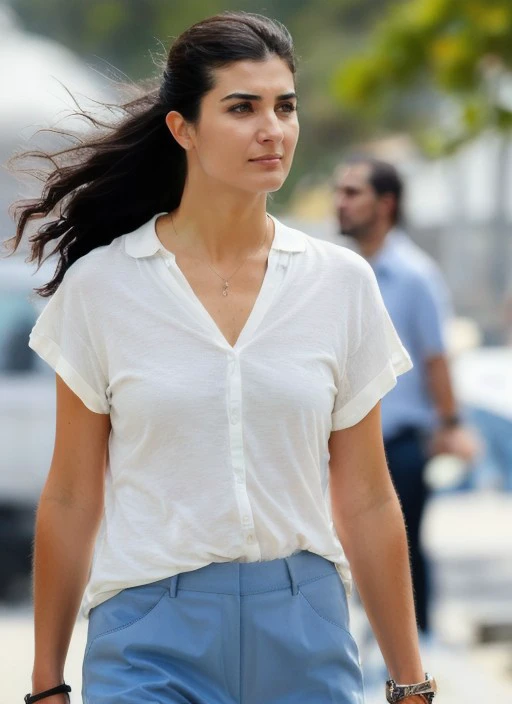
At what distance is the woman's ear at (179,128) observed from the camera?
134 inches

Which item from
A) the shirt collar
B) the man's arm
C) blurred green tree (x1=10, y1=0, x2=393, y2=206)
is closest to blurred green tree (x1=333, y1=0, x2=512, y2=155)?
the man's arm

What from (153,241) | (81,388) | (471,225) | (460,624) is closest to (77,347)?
(81,388)

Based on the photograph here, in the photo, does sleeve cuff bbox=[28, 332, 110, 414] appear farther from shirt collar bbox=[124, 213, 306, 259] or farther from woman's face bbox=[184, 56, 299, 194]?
woman's face bbox=[184, 56, 299, 194]

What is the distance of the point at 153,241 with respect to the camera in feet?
11.0

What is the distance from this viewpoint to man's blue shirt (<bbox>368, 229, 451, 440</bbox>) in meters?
6.93

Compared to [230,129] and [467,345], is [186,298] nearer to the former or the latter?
[230,129]

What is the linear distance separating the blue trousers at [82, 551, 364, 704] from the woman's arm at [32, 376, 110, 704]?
15 centimetres

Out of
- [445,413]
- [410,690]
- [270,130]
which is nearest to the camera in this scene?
[270,130]

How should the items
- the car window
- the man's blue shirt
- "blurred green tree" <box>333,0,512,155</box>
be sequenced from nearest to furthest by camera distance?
the man's blue shirt < "blurred green tree" <box>333,0,512,155</box> < the car window

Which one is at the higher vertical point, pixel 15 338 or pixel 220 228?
pixel 15 338

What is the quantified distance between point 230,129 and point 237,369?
452 mm

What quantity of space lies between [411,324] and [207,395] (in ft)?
12.8

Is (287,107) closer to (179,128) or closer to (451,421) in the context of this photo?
(179,128)

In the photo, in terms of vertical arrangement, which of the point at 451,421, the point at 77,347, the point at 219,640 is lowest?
the point at 219,640
